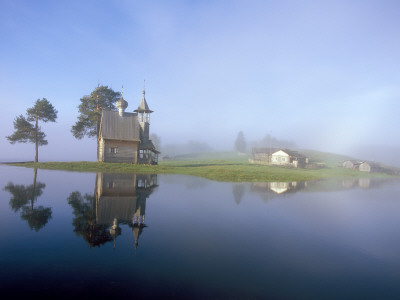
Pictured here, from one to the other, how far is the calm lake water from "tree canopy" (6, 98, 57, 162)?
122 ft

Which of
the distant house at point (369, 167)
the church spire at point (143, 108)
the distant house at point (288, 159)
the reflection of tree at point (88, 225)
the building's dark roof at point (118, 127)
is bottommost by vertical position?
the reflection of tree at point (88, 225)

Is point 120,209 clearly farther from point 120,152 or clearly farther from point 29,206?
point 120,152

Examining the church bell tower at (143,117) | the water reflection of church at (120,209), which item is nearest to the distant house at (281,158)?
the church bell tower at (143,117)

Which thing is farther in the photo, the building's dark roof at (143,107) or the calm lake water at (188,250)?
the building's dark roof at (143,107)

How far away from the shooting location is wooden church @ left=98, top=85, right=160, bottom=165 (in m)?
41.7

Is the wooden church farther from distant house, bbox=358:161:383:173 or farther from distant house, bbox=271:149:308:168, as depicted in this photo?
distant house, bbox=358:161:383:173

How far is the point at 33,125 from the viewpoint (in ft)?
152

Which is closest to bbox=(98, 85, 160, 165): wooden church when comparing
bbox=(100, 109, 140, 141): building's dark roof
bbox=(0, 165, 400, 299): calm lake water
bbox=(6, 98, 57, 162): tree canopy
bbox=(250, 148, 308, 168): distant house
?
bbox=(100, 109, 140, 141): building's dark roof

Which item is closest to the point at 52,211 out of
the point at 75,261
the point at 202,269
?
the point at 75,261

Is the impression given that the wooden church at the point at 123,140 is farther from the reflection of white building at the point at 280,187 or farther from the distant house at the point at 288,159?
the distant house at the point at 288,159

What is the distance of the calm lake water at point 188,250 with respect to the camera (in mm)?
6141

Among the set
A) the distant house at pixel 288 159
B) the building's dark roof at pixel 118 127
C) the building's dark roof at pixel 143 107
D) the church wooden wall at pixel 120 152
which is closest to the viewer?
the church wooden wall at pixel 120 152

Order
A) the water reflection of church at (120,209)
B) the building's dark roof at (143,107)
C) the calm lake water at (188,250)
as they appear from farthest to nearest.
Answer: the building's dark roof at (143,107) < the water reflection of church at (120,209) < the calm lake water at (188,250)

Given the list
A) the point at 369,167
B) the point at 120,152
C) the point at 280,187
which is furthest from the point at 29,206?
the point at 369,167
